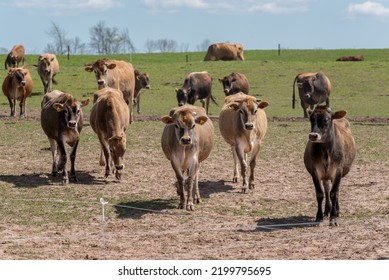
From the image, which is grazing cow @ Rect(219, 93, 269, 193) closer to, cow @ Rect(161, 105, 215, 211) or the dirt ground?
the dirt ground

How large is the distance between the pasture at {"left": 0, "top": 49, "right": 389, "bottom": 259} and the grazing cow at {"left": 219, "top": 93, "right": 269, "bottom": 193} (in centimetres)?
51

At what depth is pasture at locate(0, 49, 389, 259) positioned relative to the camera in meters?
9.18

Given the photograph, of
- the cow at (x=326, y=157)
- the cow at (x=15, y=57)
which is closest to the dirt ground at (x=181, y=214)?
the cow at (x=326, y=157)

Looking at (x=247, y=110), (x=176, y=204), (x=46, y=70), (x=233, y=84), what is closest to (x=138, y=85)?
(x=233, y=84)

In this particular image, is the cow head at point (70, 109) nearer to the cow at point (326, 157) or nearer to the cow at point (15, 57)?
the cow at point (326, 157)

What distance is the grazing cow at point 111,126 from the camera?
44.1 ft

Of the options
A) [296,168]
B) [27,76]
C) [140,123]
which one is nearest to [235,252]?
[296,168]

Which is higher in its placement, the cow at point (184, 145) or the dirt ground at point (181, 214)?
the cow at point (184, 145)

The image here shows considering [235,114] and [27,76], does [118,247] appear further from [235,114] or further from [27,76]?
[27,76]

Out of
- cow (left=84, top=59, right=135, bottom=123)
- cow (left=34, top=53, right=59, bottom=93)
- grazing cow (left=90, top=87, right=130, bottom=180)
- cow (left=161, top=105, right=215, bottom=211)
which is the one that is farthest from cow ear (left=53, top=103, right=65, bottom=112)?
cow (left=34, top=53, right=59, bottom=93)

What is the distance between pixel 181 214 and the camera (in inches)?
443

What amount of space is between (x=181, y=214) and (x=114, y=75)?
10462 millimetres

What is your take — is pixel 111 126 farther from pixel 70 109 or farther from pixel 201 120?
pixel 201 120

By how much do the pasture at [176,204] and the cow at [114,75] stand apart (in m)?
1.09
